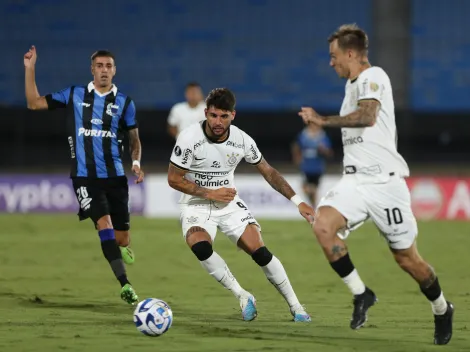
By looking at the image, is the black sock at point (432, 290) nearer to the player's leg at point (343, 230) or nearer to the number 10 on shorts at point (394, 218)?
the player's leg at point (343, 230)

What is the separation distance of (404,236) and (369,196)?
0.33 metres

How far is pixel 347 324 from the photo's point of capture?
24.0ft

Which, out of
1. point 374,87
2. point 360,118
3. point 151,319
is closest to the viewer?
point 360,118

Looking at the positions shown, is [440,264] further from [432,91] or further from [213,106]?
[432,91]

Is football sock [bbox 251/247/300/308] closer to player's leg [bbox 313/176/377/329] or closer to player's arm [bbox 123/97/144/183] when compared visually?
player's leg [bbox 313/176/377/329]

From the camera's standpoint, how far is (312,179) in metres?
19.5

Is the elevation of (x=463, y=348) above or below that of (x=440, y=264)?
above

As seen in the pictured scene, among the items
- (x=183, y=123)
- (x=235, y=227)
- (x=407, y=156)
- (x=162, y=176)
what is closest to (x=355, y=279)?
(x=235, y=227)

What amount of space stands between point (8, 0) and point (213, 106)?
16.7 metres

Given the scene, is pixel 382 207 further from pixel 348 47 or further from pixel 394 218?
pixel 348 47

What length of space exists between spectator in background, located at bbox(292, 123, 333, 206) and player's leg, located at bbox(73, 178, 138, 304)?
11.0m

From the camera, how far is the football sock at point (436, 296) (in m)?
6.32

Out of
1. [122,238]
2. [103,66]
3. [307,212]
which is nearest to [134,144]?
[103,66]

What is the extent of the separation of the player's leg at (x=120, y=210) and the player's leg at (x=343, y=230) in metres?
2.77
